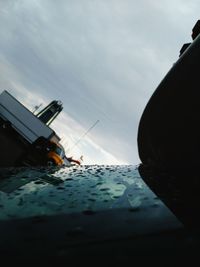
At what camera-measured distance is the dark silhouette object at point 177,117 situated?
71.1 inches

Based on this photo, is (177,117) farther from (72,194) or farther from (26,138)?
(26,138)

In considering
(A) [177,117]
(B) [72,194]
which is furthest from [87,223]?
(A) [177,117]

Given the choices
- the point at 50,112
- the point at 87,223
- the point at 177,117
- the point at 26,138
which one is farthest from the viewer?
the point at 50,112

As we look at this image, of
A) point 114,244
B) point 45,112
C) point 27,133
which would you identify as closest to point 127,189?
point 114,244

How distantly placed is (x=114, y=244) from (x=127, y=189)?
647mm

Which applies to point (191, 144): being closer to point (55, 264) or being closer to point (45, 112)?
point (55, 264)

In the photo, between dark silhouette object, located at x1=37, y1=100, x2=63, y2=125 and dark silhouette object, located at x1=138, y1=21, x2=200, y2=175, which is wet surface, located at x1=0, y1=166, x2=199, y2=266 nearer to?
dark silhouette object, located at x1=138, y1=21, x2=200, y2=175

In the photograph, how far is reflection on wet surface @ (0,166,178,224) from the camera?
1283mm

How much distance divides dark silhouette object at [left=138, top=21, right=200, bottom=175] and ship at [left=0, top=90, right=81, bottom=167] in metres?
1.13

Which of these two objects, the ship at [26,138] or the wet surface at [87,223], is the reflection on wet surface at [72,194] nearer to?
the wet surface at [87,223]

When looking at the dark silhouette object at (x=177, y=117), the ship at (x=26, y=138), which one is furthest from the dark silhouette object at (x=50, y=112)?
the dark silhouette object at (x=177, y=117)

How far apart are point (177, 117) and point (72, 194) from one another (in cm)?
97

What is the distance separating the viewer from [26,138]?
16.7 metres

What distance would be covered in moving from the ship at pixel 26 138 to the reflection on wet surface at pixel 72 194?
3.66ft
